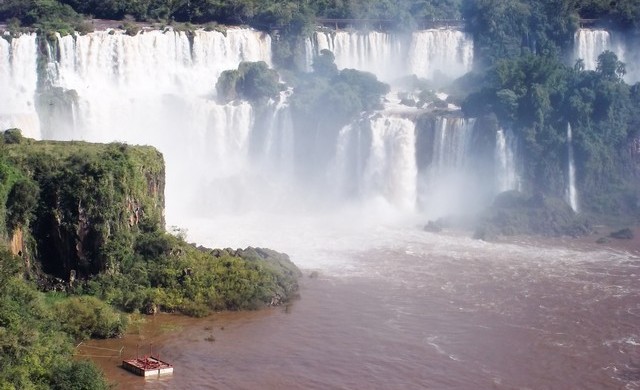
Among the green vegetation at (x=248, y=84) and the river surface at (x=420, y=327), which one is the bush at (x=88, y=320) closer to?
the river surface at (x=420, y=327)

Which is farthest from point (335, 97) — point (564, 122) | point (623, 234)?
point (623, 234)

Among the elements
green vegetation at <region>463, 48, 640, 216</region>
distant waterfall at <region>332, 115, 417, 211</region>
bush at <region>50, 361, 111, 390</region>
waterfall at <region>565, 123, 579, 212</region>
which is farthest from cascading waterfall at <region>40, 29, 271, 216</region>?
bush at <region>50, 361, 111, 390</region>

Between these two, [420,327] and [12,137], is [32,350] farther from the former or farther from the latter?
[12,137]

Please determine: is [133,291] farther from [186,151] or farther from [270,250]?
[186,151]

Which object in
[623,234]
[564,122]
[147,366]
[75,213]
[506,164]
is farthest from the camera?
[564,122]

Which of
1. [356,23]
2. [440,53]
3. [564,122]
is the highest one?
[356,23]

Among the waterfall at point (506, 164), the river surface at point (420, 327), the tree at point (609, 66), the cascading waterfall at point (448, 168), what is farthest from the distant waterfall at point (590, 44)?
the river surface at point (420, 327)
